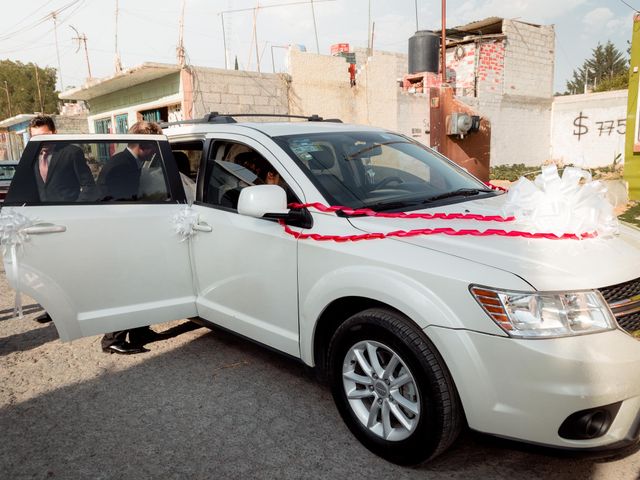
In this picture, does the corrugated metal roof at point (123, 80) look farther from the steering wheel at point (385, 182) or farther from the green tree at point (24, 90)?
the green tree at point (24, 90)

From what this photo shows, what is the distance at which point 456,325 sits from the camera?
224 cm

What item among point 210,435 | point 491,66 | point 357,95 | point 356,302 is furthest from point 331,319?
point 491,66

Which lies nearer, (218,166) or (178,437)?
(178,437)

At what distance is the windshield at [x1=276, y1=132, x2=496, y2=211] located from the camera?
3.10 metres

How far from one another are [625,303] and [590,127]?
2094 cm

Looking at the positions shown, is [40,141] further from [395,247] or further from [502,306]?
[502,306]

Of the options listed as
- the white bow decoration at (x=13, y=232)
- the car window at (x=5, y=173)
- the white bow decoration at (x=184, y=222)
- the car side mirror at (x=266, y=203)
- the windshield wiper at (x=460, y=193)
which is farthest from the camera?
the car window at (x=5, y=173)

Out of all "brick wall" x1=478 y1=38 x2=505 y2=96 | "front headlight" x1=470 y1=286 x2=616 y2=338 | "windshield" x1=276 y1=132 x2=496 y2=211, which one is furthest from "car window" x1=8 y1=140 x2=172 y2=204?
"brick wall" x1=478 y1=38 x2=505 y2=96

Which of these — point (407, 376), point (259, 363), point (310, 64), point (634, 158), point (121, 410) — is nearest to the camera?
point (407, 376)

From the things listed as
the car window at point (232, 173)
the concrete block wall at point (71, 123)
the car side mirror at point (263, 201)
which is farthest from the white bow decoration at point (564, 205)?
the concrete block wall at point (71, 123)

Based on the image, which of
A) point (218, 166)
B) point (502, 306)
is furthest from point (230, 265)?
point (502, 306)

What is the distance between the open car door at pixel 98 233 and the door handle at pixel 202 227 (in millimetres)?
160

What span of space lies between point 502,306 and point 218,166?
225 centimetres

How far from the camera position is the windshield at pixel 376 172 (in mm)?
3104
